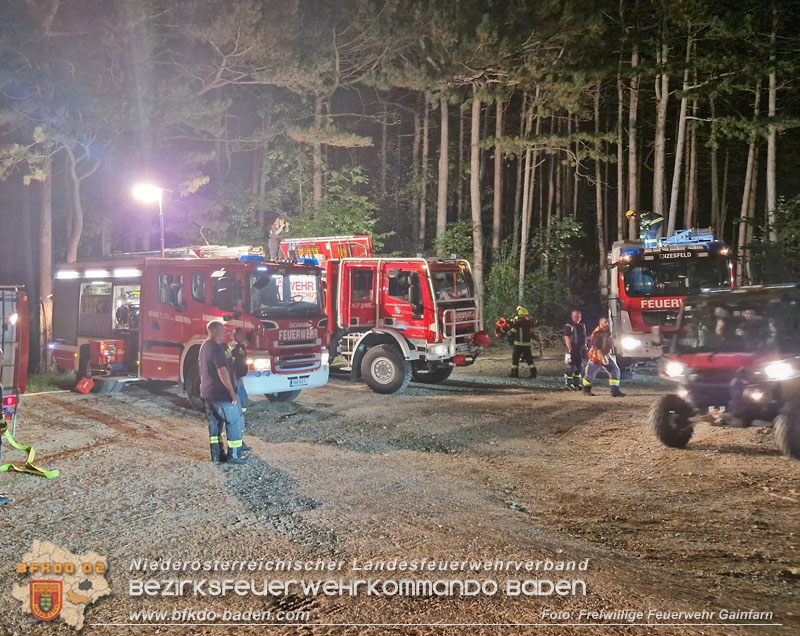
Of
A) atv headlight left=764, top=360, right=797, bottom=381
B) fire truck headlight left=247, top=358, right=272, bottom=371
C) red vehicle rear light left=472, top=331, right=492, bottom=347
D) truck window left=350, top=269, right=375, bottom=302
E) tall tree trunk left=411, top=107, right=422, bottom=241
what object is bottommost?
fire truck headlight left=247, top=358, right=272, bottom=371

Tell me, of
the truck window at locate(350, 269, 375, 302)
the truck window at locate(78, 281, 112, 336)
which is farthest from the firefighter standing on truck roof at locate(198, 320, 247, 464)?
the truck window at locate(78, 281, 112, 336)

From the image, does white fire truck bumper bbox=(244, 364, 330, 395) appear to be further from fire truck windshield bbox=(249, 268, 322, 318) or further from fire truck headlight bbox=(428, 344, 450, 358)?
fire truck headlight bbox=(428, 344, 450, 358)

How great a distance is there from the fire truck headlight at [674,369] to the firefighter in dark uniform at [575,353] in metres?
5.11

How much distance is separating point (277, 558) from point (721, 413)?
15.8 ft

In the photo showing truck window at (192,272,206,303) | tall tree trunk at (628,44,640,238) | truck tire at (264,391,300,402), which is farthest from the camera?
tall tree trunk at (628,44,640,238)

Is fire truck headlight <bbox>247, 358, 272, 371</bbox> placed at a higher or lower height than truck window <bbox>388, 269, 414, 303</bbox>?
lower

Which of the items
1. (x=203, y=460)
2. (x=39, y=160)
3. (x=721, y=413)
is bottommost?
(x=203, y=460)

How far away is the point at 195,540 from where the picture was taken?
502 cm

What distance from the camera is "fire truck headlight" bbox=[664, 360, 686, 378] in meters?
7.14

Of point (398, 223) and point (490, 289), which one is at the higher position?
point (398, 223)

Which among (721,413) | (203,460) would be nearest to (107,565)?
(203,460)

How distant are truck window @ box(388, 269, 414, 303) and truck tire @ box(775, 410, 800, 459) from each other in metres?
7.13

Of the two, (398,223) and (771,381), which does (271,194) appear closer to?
(398,223)

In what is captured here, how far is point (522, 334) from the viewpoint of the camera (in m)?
13.8
